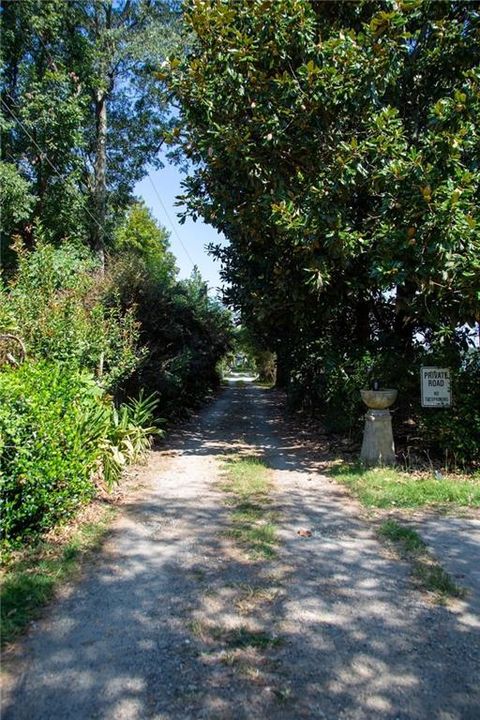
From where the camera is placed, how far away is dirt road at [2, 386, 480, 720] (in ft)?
7.66

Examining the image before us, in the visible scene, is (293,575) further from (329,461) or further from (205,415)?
(205,415)

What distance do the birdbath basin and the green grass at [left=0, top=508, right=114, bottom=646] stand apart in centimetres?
424

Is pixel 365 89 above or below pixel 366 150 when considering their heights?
above

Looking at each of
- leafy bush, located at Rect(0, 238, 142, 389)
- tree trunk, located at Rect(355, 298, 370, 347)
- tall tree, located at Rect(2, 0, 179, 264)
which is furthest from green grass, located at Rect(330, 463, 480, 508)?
tall tree, located at Rect(2, 0, 179, 264)

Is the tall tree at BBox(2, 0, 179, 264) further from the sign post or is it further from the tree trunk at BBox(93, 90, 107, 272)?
the sign post

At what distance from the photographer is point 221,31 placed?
6934 mm

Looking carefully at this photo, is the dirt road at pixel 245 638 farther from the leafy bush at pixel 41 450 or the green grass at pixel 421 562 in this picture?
the leafy bush at pixel 41 450

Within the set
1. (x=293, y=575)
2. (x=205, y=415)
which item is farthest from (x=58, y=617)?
(x=205, y=415)

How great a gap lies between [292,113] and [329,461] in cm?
514

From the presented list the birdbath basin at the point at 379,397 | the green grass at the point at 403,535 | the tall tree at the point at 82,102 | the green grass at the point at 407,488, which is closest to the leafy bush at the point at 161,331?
the birdbath basin at the point at 379,397

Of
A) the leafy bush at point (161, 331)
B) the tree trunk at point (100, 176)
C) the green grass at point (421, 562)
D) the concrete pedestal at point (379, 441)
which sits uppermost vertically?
the tree trunk at point (100, 176)

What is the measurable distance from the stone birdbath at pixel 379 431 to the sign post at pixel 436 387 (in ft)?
1.55

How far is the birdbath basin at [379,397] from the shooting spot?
23.7ft

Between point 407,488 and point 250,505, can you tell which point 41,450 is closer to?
point 250,505
